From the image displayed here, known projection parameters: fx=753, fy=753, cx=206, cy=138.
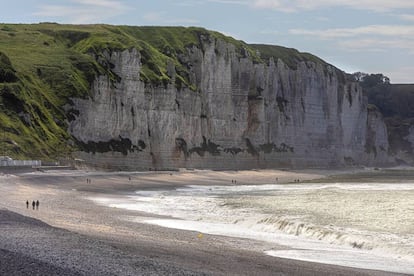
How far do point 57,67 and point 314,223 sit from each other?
244ft

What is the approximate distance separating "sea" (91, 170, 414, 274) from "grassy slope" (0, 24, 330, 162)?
32907 mm

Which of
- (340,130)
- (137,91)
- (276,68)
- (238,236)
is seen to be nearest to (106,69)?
(137,91)

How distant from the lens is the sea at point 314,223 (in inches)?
943

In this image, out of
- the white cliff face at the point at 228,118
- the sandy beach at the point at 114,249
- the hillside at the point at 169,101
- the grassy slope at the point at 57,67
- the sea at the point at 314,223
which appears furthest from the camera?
the white cliff face at the point at 228,118

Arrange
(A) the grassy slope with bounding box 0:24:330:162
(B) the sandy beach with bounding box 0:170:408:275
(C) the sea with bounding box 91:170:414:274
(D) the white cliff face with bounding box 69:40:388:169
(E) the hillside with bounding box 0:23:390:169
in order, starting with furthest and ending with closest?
(D) the white cliff face with bounding box 69:40:388:169, (E) the hillside with bounding box 0:23:390:169, (A) the grassy slope with bounding box 0:24:330:162, (C) the sea with bounding box 91:170:414:274, (B) the sandy beach with bounding box 0:170:408:275

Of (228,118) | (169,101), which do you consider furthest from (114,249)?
(228,118)

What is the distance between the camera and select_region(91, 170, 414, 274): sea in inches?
943

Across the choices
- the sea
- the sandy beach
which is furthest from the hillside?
the sandy beach

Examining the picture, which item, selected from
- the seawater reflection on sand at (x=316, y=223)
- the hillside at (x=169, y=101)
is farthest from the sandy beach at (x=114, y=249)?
the hillside at (x=169, y=101)

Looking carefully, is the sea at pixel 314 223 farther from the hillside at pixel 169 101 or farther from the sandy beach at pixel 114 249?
the hillside at pixel 169 101

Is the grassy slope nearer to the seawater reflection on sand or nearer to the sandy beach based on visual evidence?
the seawater reflection on sand

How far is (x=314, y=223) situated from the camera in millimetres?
31844

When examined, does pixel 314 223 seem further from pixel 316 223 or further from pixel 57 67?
pixel 57 67

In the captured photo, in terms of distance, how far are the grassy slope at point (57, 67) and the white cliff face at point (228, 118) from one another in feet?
7.83
